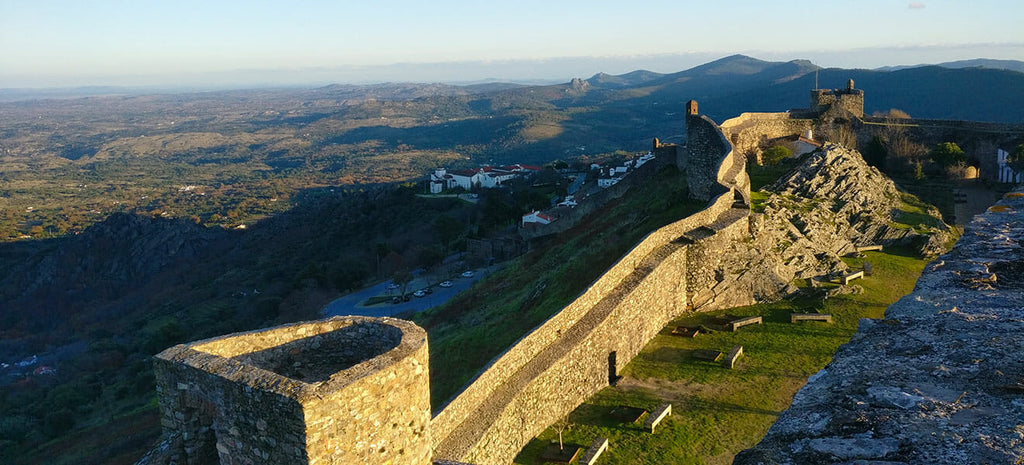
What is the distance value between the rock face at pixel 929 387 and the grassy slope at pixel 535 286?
11.5 m

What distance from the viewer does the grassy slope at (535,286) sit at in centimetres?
2131

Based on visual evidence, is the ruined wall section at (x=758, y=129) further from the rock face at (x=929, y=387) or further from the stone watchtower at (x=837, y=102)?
the rock face at (x=929, y=387)

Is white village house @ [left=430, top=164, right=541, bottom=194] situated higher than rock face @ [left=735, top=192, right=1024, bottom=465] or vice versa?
rock face @ [left=735, top=192, right=1024, bottom=465]

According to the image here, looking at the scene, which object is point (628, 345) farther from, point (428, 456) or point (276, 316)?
point (276, 316)

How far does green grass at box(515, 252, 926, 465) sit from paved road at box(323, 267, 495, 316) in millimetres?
23648

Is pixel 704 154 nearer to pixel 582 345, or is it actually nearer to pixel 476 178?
pixel 582 345

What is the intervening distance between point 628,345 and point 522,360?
3.79 meters

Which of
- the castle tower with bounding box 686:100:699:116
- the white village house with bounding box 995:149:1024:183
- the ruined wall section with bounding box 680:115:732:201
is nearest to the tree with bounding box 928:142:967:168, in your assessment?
the white village house with bounding box 995:149:1024:183

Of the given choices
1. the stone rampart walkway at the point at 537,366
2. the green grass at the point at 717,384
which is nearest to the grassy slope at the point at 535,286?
the stone rampart walkway at the point at 537,366

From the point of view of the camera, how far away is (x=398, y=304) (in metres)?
43.0

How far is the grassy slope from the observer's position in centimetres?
2131

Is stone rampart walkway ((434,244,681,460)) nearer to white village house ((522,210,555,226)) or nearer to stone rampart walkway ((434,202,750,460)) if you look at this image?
stone rampart walkway ((434,202,750,460))

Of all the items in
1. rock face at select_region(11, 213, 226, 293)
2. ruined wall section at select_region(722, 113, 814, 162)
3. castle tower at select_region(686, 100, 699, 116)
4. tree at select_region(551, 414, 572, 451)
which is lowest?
rock face at select_region(11, 213, 226, 293)

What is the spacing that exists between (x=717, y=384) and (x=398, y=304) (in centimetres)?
2982
